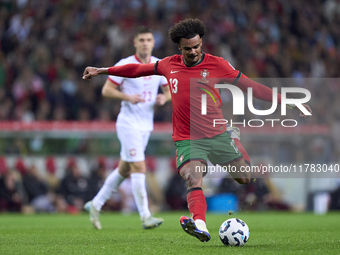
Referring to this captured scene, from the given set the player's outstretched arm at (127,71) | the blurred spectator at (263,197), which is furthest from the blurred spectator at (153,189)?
the player's outstretched arm at (127,71)

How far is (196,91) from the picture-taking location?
6035 millimetres

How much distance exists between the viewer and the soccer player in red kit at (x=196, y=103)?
5812 millimetres

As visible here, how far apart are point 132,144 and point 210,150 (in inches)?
93.8

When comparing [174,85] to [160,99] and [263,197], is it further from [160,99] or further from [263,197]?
[263,197]

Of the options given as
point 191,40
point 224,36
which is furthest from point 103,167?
point 191,40

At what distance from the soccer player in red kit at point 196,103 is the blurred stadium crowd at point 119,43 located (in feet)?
30.4

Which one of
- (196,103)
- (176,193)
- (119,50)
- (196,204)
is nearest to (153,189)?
(176,193)

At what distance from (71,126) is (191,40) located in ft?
29.8

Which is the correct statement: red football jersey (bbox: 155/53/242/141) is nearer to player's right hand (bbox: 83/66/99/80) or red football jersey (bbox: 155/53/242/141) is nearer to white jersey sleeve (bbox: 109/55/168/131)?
player's right hand (bbox: 83/66/99/80)

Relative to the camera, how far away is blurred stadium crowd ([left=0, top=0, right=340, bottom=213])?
14805 millimetres

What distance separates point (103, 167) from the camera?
45.6 ft

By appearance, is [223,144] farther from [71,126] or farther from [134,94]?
[71,126]

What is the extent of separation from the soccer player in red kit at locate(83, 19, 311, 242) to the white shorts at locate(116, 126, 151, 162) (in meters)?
2.19

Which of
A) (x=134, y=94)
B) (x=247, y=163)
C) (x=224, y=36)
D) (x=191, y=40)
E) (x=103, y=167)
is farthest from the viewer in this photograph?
(x=224, y=36)
